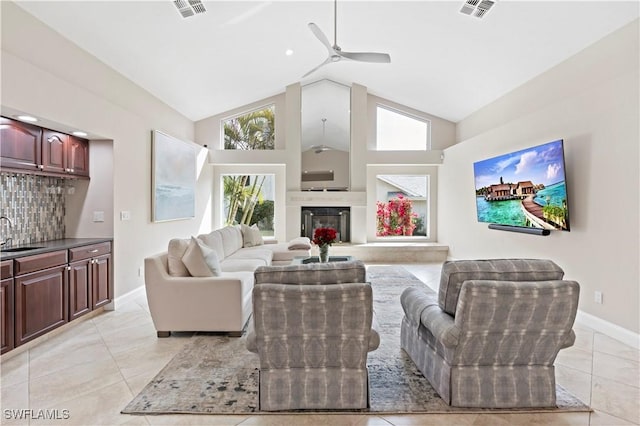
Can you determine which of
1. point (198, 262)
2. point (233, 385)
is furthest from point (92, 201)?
point (233, 385)

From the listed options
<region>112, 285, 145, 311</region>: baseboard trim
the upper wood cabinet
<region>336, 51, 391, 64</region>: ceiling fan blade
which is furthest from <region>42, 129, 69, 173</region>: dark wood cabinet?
<region>336, 51, 391, 64</region>: ceiling fan blade

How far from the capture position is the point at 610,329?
11.0ft

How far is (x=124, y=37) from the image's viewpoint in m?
3.88

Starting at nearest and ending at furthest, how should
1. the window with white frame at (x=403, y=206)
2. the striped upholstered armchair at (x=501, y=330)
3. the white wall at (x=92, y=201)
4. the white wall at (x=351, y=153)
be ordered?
the striped upholstered armchair at (x=501, y=330) → the white wall at (x=92, y=201) → the white wall at (x=351, y=153) → the window with white frame at (x=403, y=206)

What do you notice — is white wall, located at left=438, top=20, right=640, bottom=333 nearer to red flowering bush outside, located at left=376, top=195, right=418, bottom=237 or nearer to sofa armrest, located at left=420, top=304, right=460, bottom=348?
sofa armrest, located at left=420, top=304, right=460, bottom=348

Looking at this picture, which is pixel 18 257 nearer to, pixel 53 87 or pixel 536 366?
pixel 53 87

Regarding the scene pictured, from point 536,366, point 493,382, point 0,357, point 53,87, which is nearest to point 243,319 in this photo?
point 0,357

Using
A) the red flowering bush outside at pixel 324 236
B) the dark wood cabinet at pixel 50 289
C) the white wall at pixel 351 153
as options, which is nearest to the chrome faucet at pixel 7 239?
the dark wood cabinet at pixel 50 289

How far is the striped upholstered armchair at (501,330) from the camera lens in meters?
1.90

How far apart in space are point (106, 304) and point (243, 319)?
6.42ft

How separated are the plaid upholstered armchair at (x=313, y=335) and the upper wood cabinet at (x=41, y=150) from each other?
8.88ft

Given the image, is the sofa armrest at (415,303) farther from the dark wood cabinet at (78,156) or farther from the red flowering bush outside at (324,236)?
the dark wood cabinet at (78,156)

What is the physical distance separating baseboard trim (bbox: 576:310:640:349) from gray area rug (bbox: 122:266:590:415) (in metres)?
1.41

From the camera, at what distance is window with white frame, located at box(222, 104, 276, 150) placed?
301 inches
